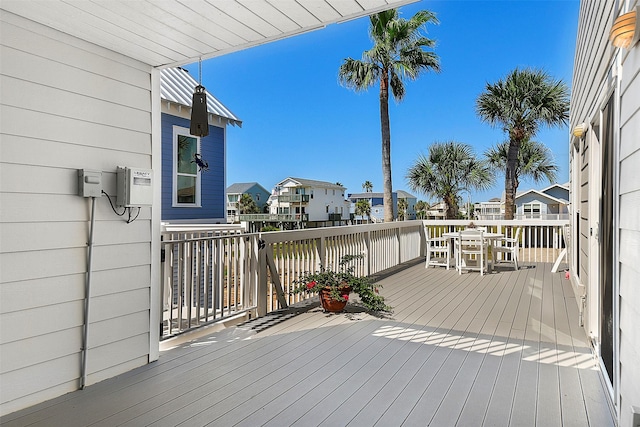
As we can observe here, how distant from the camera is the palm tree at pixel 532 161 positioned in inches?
823

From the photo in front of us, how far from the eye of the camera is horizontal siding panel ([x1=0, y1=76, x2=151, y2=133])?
2.33 meters

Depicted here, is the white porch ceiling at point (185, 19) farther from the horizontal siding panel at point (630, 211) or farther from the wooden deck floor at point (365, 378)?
the wooden deck floor at point (365, 378)

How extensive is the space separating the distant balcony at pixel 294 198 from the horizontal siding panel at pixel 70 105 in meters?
36.3

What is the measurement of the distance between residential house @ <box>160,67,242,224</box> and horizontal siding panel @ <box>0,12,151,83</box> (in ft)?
13.7

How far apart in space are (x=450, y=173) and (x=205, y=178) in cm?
1428

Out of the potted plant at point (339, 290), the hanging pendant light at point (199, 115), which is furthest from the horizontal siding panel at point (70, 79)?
the potted plant at point (339, 290)

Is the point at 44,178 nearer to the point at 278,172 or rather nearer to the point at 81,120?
the point at 81,120

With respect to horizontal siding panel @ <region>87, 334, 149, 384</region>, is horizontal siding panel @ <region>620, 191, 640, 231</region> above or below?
above

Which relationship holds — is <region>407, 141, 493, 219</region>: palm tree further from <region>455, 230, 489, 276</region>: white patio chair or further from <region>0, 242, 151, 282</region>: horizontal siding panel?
<region>0, 242, 151, 282</region>: horizontal siding panel

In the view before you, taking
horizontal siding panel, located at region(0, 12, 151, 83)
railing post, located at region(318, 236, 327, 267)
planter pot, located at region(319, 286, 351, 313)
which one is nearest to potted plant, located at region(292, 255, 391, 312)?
planter pot, located at region(319, 286, 351, 313)

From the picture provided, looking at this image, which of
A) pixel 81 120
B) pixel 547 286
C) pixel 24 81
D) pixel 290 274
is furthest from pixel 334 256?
pixel 24 81

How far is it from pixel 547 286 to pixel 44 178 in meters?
6.17

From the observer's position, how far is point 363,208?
5175 centimetres

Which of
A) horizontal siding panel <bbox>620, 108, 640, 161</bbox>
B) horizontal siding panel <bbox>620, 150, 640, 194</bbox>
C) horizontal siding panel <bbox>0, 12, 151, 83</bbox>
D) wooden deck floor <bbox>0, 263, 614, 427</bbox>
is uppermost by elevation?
horizontal siding panel <bbox>0, 12, 151, 83</bbox>
